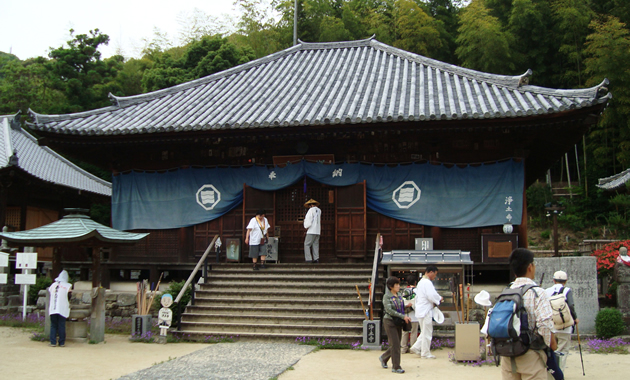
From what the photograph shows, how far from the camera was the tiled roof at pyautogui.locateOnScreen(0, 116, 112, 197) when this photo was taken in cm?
2197

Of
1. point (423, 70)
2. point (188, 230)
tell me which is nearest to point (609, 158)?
point (423, 70)

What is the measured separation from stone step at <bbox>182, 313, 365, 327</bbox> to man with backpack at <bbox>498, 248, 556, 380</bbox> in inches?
256

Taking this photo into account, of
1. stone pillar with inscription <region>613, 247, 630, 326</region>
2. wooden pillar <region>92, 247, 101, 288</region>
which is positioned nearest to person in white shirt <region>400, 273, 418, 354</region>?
stone pillar with inscription <region>613, 247, 630, 326</region>

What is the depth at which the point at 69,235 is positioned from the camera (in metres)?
11.2

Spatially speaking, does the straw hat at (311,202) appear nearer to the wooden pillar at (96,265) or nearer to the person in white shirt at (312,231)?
the person in white shirt at (312,231)

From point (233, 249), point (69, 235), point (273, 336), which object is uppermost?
point (69, 235)

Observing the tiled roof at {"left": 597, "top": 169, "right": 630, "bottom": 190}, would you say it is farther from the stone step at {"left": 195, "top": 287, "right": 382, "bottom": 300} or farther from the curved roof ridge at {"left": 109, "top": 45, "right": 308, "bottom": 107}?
the stone step at {"left": 195, "top": 287, "right": 382, "bottom": 300}

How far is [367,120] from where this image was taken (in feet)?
42.0

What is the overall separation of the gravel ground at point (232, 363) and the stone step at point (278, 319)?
0.94 metres

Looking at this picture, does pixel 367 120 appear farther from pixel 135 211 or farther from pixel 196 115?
pixel 135 211

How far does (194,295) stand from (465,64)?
73.3 feet

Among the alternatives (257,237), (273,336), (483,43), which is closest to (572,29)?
(483,43)

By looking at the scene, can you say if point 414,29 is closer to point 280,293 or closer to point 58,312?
point 280,293

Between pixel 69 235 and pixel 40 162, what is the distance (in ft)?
47.1
